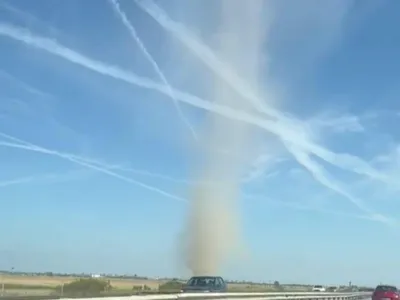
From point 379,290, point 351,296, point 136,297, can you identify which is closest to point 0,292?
point 136,297

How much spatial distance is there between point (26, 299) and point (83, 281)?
121 feet

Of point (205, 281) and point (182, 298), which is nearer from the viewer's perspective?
point (182, 298)

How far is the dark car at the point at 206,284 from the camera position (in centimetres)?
4541

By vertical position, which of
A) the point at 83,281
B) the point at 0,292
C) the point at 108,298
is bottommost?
the point at 108,298

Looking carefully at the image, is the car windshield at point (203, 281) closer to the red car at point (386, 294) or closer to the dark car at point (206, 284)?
the dark car at point (206, 284)

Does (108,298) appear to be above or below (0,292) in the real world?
below

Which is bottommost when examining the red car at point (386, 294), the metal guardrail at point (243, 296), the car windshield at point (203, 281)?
the metal guardrail at point (243, 296)

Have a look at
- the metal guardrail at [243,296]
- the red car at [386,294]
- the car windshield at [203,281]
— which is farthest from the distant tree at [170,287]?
the red car at [386,294]

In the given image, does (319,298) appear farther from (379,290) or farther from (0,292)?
(0,292)

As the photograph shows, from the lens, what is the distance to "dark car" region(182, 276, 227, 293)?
4541 centimetres

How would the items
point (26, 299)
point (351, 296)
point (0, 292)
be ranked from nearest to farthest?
point (26, 299) < point (0, 292) < point (351, 296)

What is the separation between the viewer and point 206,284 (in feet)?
152

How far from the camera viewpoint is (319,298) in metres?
57.2

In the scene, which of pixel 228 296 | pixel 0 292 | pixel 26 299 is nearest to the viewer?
pixel 26 299
